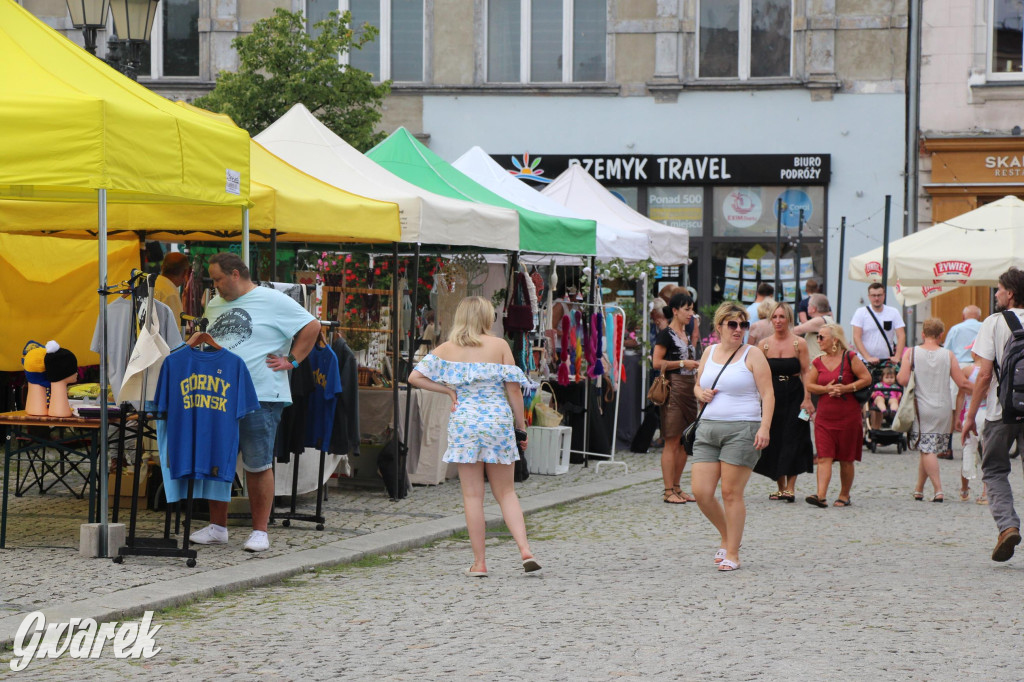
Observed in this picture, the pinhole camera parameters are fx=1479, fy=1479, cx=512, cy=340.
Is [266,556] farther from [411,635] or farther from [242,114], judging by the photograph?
[242,114]

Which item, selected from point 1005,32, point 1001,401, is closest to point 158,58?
point 1005,32

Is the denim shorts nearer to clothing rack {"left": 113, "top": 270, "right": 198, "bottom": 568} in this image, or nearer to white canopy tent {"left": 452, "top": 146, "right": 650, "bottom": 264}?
clothing rack {"left": 113, "top": 270, "right": 198, "bottom": 568}

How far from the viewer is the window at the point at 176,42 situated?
2706cm

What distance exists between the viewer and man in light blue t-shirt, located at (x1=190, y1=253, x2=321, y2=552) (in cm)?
906

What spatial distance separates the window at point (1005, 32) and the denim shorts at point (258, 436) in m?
19.4

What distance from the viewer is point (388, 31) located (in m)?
26.6

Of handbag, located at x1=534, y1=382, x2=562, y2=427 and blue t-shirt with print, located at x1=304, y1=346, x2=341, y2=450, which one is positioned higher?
blue t-shirt with print, located at x1=304, y1=346, x2=341, y2=450

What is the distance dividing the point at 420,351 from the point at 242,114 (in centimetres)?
953

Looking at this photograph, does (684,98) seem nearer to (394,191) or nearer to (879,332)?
(879,332)

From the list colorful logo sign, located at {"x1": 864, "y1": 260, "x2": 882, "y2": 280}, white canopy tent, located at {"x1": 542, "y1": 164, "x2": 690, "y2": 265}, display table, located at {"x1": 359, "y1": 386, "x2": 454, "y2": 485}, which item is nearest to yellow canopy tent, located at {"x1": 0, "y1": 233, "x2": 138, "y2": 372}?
display table, located at {"x1": 359, "y1": 386, "x2": 454, "y2": 485}

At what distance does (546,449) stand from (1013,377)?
6178 mm

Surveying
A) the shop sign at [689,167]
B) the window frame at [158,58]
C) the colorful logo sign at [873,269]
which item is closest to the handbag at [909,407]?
the colorful logo sign at [873,269]

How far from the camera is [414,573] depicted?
870cm

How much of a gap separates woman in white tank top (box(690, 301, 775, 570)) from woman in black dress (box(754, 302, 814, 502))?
3052 millimetres
